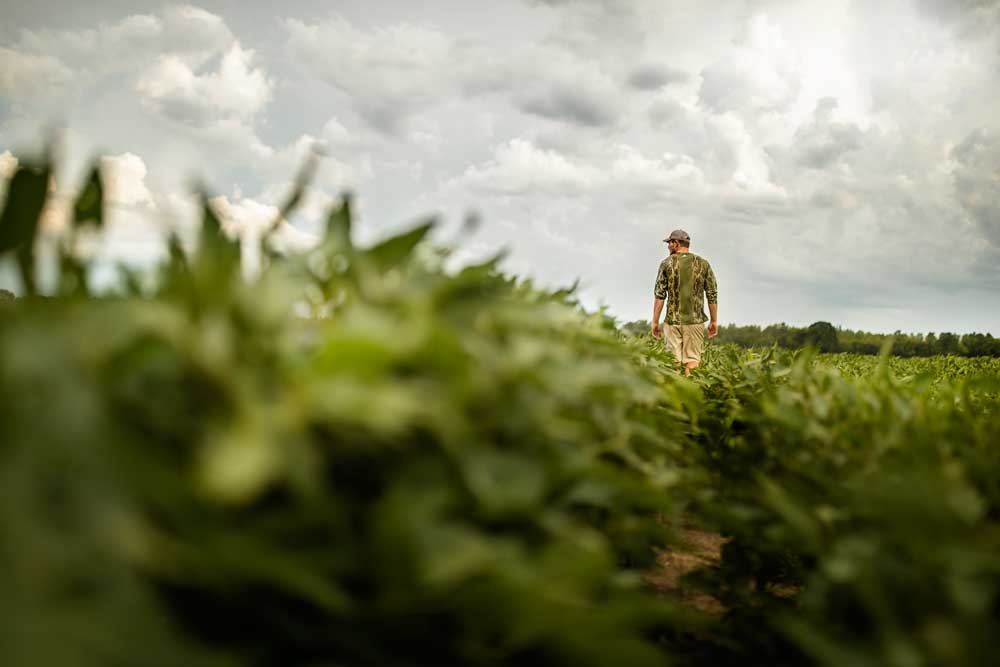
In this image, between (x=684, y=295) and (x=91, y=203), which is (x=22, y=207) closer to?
(x=91, y=203)

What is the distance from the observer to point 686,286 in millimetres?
10508

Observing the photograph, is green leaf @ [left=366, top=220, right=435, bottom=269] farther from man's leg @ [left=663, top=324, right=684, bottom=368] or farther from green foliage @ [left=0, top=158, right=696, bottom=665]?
man's leg @ [left=663, top=324, right=684, bottom=368]

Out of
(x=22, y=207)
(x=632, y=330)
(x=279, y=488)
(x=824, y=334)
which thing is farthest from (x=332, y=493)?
(x=824, y=334)

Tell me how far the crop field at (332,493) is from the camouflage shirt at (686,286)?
9.27 m

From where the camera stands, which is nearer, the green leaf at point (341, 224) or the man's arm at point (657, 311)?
the green leaf at point (341, 224)

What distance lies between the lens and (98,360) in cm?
87

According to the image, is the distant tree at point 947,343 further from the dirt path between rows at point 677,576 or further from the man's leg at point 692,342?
the dirt path between rows at point 677,576

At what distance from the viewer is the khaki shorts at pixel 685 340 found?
421 inches

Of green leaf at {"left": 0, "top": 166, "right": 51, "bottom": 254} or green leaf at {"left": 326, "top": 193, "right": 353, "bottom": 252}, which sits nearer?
green leaf at {"left": 0, "top": 166, "right": 51, "bottom": 254}

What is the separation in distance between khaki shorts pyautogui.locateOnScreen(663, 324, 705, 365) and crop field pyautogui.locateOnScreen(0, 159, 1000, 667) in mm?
9401

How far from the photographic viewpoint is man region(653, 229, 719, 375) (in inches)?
414

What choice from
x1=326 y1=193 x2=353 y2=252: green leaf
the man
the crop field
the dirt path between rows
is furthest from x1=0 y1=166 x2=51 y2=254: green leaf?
the man

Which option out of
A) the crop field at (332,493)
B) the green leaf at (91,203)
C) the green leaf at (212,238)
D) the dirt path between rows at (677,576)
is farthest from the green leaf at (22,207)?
the dirt path between rows at (677,576)

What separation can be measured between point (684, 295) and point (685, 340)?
2.58 ft
